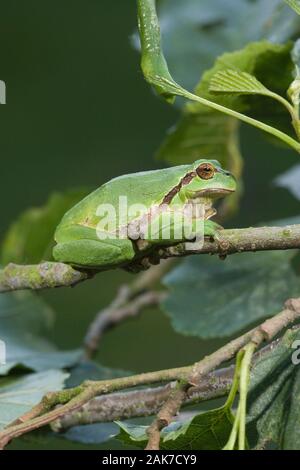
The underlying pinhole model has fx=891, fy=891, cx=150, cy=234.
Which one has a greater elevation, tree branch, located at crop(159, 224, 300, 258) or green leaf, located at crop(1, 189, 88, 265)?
green leaf, located at crop(1, 189, 88, 265)

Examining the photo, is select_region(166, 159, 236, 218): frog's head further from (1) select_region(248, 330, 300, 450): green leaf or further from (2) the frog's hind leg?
(1) select_region(248, 330, 300, 450): green leaf

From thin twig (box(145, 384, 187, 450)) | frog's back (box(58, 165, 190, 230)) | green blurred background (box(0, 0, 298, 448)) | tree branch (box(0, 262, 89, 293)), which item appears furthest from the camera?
green blurred background (box(0, 0, 298, 448))

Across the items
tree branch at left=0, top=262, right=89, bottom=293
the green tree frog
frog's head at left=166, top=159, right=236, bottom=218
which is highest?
frog's head at left=166, top=159, right=236, bottom=218

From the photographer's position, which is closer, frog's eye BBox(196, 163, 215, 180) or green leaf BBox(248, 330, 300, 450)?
green leaf BBox(248, 330, 300, 450)

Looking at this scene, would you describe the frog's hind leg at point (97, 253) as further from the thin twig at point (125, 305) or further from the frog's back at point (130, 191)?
the thin twig at point (125, 305)

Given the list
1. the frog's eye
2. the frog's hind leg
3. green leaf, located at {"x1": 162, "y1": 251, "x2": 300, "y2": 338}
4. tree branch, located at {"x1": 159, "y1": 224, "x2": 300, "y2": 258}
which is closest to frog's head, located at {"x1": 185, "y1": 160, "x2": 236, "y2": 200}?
the frog's eye

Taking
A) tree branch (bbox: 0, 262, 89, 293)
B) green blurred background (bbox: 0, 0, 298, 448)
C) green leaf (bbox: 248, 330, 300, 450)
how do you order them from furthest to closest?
green blurred background (bbox: 0, 0, 298, 448)
tree branch (bbox: 0, 262, 89, 293)
green leaf (bbox: 248, 330, 300, 450)

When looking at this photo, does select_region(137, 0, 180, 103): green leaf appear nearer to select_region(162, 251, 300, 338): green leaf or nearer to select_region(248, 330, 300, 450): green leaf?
select_region(248, 330, 300, 450): green leaf
